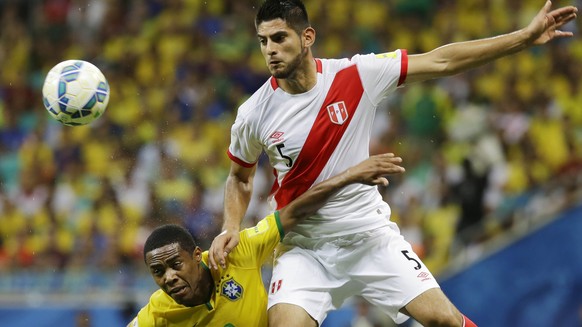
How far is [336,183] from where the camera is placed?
21.1ft

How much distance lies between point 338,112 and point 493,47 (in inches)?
40.2

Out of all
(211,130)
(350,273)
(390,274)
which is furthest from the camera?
(211,130)

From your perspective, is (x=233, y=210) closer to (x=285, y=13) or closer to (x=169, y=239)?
(x=169, y=239)

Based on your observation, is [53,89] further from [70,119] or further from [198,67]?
[198,67]

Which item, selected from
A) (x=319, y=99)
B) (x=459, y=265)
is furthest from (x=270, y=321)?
(x=459, y=265)

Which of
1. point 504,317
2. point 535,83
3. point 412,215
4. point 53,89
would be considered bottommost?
point 504,317

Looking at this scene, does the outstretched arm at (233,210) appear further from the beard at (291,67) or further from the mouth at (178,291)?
the beard at (291,67)

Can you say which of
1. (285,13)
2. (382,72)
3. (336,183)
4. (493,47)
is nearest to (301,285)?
(336,183)

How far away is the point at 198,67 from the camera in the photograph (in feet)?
46.9

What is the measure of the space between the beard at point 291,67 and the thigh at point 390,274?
1.18 meters

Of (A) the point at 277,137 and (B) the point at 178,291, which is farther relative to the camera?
(A) the point at 277,137

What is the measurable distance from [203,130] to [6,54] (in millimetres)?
4434

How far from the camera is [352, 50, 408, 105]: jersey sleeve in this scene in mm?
6590

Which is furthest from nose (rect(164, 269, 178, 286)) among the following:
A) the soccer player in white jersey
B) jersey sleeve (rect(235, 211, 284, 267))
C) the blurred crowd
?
the blurred crowd
